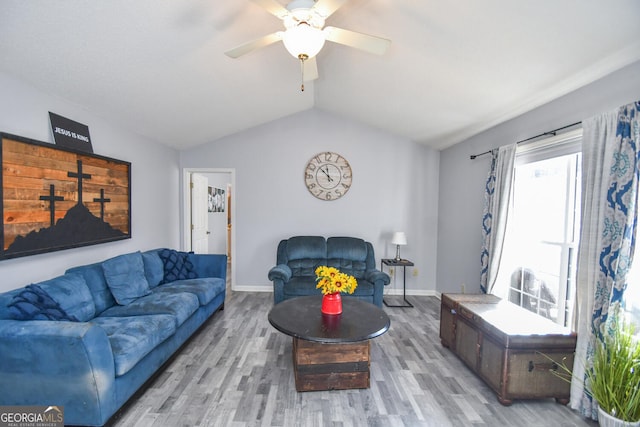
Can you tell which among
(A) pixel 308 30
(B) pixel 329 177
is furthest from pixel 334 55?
(B) pixel 329 177

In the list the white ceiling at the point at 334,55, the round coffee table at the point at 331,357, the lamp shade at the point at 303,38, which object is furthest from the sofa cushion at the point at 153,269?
the lamp shade at the point at 303,38

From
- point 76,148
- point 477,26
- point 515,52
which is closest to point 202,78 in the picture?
point 76,148

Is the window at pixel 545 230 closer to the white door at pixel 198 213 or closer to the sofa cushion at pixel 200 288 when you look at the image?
the sofa cushion at pixel 200 288

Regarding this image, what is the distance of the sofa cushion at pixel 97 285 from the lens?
95.9 inches

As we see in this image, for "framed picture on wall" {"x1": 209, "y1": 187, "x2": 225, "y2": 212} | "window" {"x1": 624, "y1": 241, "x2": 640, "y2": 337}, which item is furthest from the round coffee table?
"framed picture on wall" {"x1": 209, "y1": 187, "x2": 225, "y2": 212}

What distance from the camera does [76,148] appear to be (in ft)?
8.53

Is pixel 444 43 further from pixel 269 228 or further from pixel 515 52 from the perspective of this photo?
pixel 269 228

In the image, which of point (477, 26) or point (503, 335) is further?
point (503, 335)

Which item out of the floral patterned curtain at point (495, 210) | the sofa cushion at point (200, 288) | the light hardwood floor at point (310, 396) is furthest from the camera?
the sofa cushion at point (200, 288)

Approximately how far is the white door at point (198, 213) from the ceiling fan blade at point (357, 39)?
382cm

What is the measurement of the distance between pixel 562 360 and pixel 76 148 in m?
4.33

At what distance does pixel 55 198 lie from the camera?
238 cm

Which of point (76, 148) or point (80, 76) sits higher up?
point (80, 76)

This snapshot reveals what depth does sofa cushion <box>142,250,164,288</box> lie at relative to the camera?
124 inches
